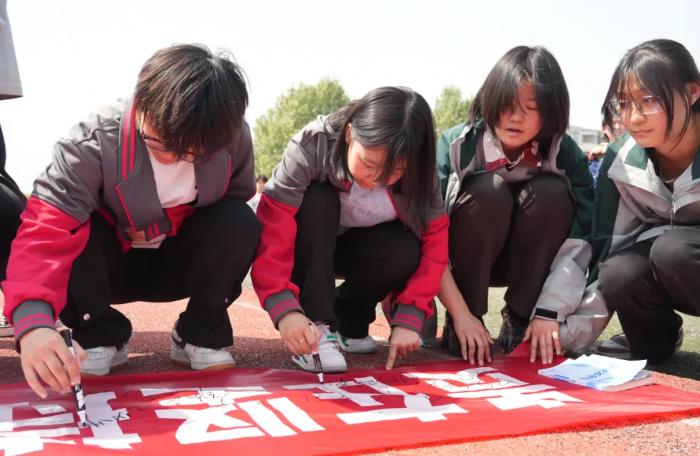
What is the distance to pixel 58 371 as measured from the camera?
163 cm

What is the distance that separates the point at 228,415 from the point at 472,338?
1.01m

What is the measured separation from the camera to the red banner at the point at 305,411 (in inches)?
61.2

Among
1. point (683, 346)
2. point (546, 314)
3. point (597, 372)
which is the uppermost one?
point (546, 314)

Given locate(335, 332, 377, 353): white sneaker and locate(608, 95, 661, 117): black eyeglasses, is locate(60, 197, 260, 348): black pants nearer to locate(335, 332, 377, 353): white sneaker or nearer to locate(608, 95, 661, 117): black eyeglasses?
locate(335, 332, 377, 353): white sneaker

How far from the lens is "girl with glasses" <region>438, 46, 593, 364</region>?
2.50m

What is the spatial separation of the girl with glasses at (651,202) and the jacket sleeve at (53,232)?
1.67 m

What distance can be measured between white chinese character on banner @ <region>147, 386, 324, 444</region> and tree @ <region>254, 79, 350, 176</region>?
31718mm

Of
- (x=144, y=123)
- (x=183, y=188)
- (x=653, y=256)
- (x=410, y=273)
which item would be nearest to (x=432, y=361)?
(x=410, y=273)

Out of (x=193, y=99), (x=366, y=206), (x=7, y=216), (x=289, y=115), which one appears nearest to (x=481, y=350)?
(x=366, y=206)

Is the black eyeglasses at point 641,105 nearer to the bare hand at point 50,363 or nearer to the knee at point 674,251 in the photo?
the knee at point 674,251

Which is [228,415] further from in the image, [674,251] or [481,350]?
[674,251]

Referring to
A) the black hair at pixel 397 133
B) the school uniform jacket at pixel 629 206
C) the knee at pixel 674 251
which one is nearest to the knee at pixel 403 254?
the black hair at pixel 397 133

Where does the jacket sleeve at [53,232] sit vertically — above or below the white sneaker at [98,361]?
above

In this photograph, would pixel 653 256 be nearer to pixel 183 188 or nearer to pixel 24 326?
pixel 183 188
